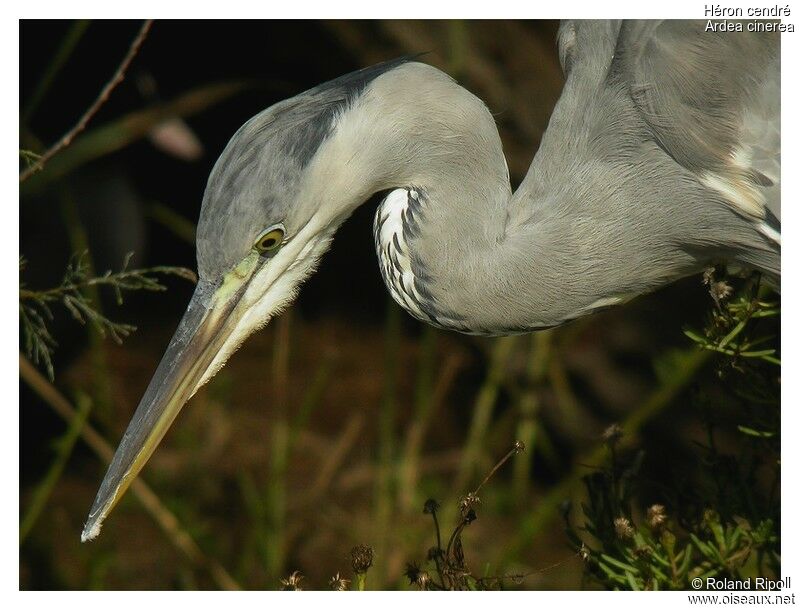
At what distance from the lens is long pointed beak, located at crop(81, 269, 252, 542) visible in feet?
4.95

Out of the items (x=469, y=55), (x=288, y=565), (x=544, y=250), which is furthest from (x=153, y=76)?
(x=544, y=250)

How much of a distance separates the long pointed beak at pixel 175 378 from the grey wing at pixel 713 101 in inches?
28.4

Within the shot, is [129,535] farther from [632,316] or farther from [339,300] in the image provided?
[632,316]

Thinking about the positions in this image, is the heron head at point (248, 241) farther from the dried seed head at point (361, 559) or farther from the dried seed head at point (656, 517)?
the dried seed head at point (656, 517)

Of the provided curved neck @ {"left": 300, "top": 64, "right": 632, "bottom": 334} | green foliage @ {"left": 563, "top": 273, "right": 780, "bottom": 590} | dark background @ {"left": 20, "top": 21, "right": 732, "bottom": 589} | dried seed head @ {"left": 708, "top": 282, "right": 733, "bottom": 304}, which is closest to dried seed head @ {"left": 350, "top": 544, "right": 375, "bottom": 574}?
green foliage @ {"left": 563, "top": 273, "right": 780, "bottom": 590}

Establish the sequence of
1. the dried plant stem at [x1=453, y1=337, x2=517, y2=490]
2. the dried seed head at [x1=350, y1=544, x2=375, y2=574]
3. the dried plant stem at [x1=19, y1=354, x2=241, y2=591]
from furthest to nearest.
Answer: the dried plant stem at [x1=453, y1=337, x2=517, y2=490] → the dried plant stem at [x1=19, y1=354, x2=241, y2=591] → the dried seed head at [x1=350, y1=544, x2=375, y2=574]

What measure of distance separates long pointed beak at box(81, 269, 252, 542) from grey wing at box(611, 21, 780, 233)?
0.72 meters

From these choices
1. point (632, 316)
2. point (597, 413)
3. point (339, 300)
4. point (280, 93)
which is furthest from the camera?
point (339, 300)

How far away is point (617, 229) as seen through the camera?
5.24ft

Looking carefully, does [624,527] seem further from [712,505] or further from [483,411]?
[483,411]

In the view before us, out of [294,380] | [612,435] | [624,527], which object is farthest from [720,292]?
[294,380]

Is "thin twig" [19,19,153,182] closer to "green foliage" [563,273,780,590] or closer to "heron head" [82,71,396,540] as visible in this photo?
"heron head" [82,71,396,540]
